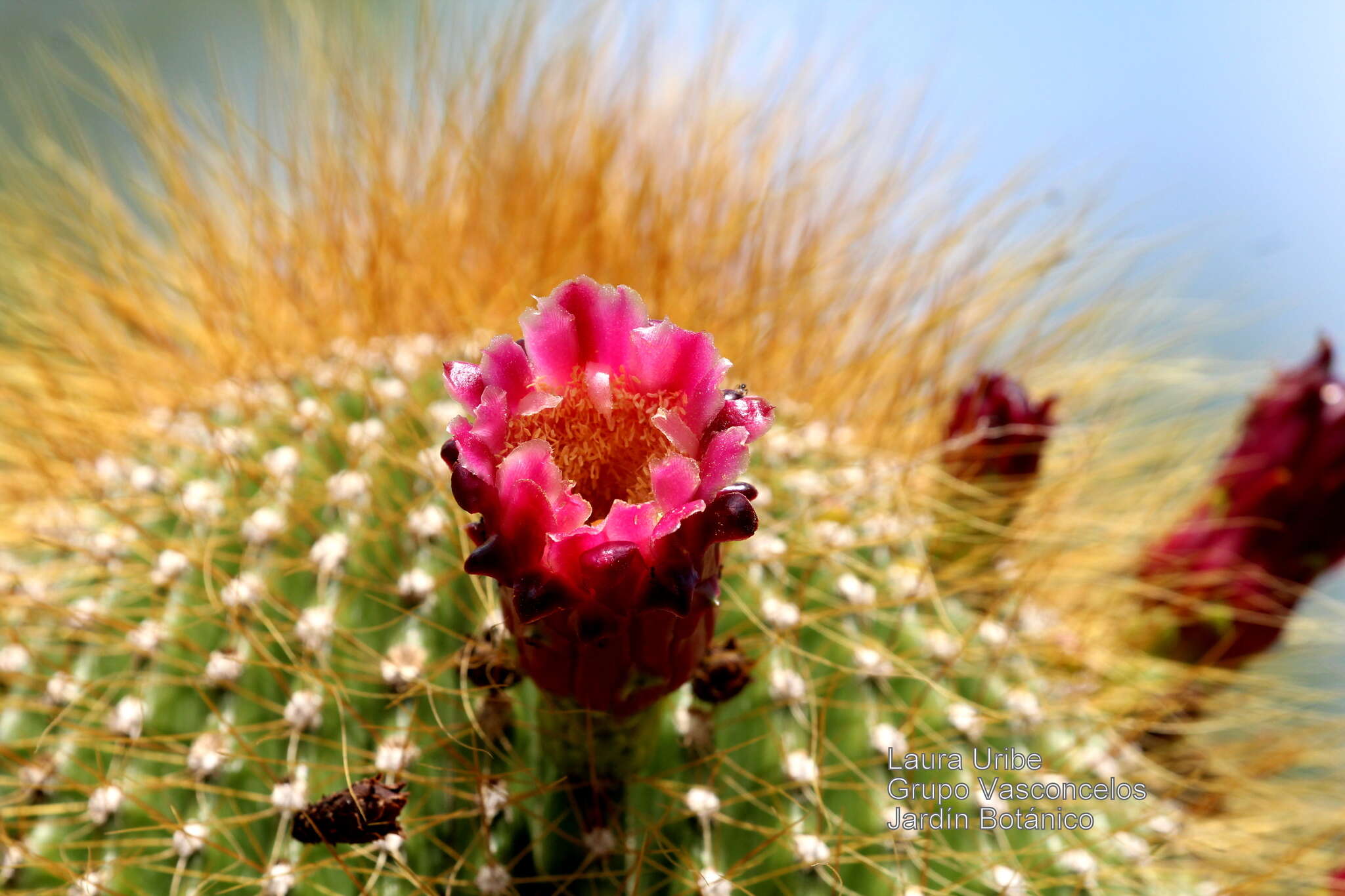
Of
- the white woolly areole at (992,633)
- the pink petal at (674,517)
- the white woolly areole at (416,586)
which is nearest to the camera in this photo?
the pink petal at (674,517)

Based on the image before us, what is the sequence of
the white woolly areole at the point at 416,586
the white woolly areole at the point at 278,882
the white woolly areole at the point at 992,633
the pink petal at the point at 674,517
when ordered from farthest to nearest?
the white woolly areole at the point at 992,633 < the white woolly areole at the point at 416,586 < the white woolly areole at the point at 278,882 < the pink petal at the point at 674,517

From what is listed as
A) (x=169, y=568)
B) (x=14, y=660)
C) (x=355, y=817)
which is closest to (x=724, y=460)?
(x=355, y=817)

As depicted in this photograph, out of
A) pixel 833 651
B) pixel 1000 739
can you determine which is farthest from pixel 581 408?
pixel 1000 739

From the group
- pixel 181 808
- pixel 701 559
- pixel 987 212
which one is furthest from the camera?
pixel 987 212

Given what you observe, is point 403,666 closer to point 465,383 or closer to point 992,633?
point 465,383

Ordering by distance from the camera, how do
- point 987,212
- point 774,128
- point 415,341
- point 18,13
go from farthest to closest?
point 18,13 → point 774,128 → point 987,212 → point 415,341

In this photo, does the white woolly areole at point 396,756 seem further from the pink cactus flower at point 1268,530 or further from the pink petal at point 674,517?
the pink cactus flower at point 1268,530

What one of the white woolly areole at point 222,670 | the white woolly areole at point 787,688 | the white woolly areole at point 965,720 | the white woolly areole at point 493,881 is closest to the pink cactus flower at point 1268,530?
the white woolly areole at point 965,720

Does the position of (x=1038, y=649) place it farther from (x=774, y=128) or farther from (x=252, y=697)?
(x=774, y=128)

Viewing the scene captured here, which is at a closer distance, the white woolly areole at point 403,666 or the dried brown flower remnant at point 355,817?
the dried brown flower remnant at point 355,817
